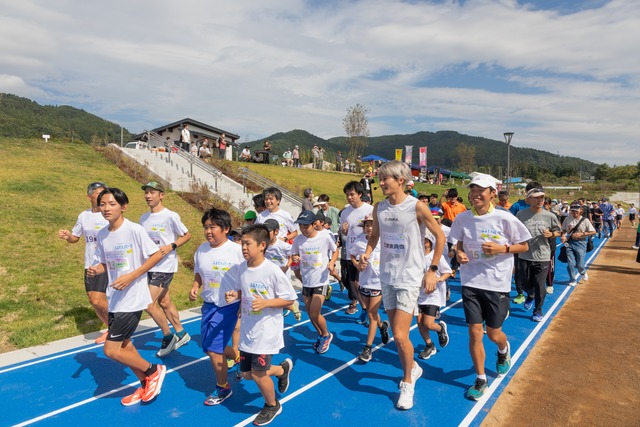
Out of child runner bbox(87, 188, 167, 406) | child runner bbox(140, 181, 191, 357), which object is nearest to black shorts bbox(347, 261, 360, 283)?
child runner bbox(140, 181, 191, 357)

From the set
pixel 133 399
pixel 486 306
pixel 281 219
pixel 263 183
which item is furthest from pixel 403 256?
pixel 263 183

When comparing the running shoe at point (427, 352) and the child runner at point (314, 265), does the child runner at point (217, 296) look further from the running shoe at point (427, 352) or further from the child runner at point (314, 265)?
the running shoe at point (427, 352)

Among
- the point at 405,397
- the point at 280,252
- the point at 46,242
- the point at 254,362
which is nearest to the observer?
the point at 254,362

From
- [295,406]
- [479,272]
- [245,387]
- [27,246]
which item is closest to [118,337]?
[245,387]

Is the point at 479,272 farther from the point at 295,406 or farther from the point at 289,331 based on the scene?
the point at 289,331

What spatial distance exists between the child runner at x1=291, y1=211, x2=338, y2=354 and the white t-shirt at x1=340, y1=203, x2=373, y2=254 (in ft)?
2.98

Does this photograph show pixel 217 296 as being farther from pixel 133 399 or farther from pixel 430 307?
pixel 430 307

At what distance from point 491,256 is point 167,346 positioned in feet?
13.9

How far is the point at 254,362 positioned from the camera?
378cm

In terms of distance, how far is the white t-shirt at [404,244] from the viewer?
13.8 ft

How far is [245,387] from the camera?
4.75m

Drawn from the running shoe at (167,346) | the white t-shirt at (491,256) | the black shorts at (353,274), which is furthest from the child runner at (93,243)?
the white t-shirt at (491,256)

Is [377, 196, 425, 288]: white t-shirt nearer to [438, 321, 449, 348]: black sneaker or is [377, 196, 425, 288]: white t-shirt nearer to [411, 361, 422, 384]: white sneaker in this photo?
[411, 361, 422, 384]: white sneaker

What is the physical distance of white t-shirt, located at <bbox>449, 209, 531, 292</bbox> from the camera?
4.43 meters
